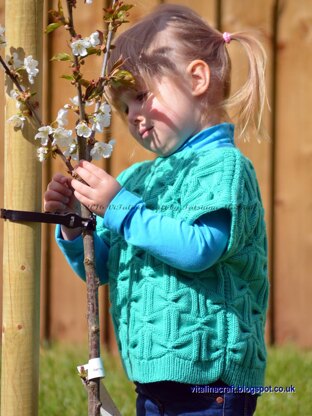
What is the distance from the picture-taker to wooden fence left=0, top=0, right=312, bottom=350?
395 cm

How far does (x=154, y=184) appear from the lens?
2.27 m

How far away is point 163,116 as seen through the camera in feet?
7.27

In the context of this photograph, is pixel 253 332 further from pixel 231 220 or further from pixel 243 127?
pixel 243 127

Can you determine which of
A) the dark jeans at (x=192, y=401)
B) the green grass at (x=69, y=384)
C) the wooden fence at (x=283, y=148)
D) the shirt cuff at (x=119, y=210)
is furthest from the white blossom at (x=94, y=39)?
the wooden fence at (x=283, y=148)

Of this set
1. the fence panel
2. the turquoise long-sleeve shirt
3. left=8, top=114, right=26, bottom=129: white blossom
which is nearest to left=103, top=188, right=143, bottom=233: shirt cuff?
the turquoise long-sleeve shirt

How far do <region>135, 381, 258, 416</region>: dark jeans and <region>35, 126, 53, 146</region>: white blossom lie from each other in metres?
0.69

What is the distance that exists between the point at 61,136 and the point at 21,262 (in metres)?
0.34

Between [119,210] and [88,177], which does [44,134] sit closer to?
[88,177]

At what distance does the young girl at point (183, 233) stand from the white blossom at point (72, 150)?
3cm

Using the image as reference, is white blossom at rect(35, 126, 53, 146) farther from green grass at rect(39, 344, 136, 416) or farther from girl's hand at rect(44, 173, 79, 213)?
green grass at rect(39, 344, 136, 416)

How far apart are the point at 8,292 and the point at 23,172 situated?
28cm

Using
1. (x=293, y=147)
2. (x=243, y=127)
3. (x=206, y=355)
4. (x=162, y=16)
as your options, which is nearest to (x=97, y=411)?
(x=206, y=355)

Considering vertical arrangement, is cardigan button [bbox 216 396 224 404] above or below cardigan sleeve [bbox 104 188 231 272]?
below

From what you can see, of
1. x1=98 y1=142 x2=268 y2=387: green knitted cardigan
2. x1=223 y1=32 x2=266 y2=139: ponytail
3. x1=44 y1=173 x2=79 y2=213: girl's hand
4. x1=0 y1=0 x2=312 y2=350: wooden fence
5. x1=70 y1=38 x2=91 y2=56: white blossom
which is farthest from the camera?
x1=0 y1=0 x2=312 y2=350: wooden fence
